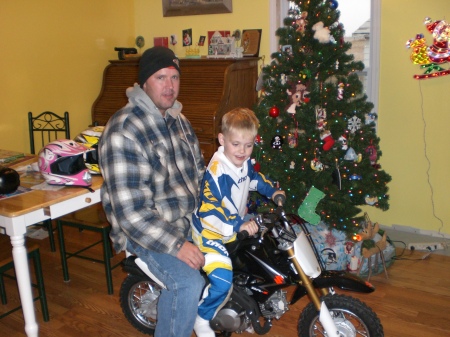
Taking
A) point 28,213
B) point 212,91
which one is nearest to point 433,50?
Result: point 212,91

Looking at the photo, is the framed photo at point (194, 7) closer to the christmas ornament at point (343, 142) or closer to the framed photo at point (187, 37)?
the framed photo at point (187, 37)

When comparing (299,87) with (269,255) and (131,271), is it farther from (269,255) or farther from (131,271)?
(131,271)

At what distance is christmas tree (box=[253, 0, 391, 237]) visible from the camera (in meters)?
2.95

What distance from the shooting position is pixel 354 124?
2.98 metres

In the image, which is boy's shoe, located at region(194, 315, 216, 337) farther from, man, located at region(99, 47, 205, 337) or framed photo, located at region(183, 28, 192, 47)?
framed photo, located at region(183, 28, 192, 47)

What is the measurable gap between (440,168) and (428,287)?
0.99 metres

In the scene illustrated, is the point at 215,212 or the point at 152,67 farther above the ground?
the point at 152,67

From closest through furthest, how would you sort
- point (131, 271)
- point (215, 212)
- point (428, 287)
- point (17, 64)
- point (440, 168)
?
point (215, 212) → point (131, 271) → point (428, 287) → point (440, 168) → point (17, 64)

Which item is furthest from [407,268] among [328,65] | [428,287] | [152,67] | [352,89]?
[152,67]

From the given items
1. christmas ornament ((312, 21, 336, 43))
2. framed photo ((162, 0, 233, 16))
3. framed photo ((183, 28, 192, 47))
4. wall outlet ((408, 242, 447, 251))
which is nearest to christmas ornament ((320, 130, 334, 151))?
christmas ornament ((312, 21, 336, 43))

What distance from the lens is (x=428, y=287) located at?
2914mm

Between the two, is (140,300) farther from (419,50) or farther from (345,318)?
(419,50)

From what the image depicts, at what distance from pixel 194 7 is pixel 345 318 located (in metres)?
3.27

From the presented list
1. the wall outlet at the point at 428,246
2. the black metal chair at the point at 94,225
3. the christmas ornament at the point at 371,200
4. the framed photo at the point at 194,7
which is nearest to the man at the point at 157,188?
the black metal chair at the point at 94,225
